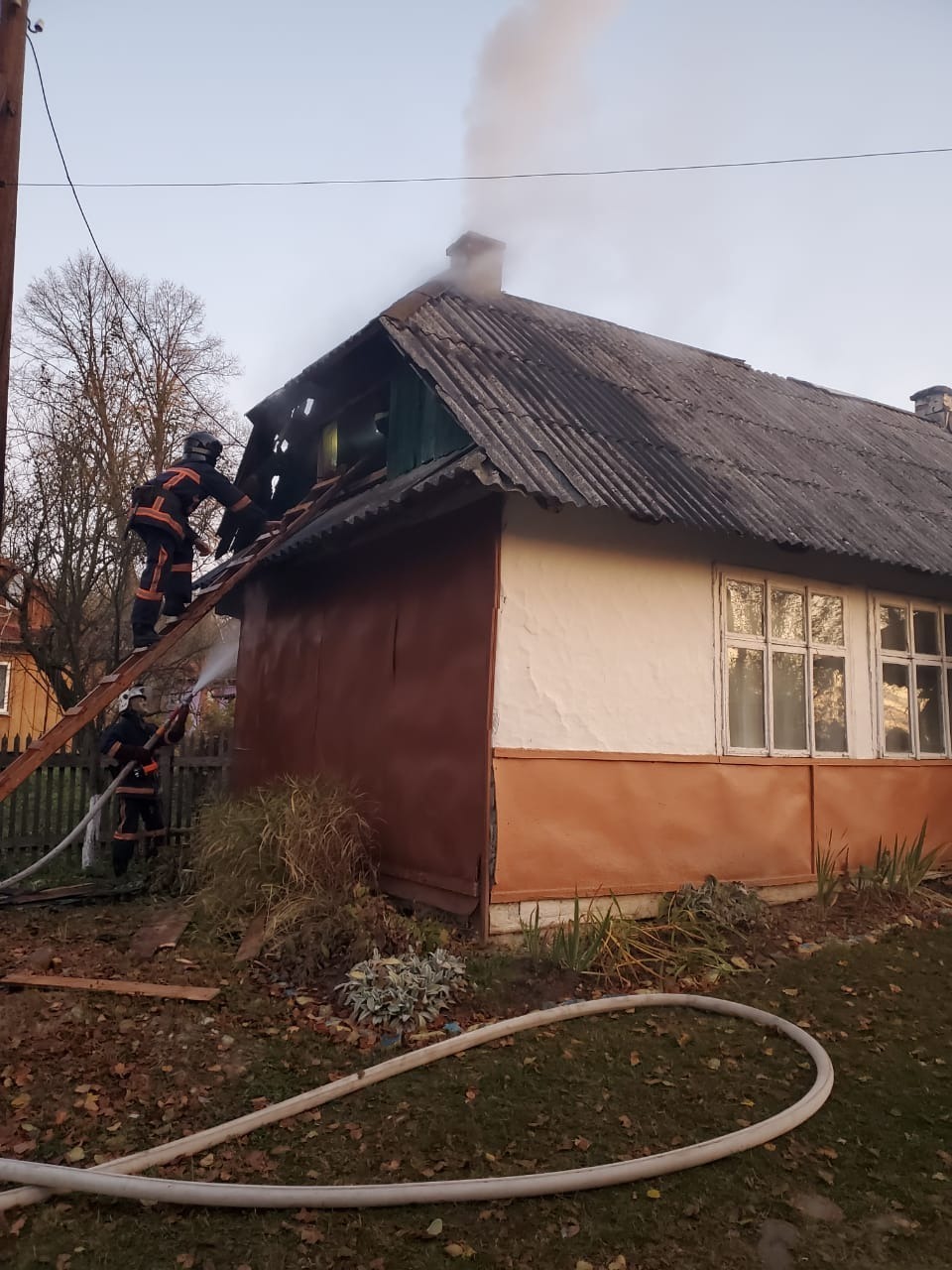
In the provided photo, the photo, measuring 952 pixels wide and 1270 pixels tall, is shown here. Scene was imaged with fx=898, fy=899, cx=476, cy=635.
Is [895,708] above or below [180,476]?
below

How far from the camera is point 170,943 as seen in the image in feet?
19.5

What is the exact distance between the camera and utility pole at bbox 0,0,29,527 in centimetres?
591

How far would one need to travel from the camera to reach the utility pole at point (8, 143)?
591 cm

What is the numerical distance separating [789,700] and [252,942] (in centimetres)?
468

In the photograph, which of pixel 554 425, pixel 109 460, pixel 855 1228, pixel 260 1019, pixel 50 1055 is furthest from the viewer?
pixel 109 460

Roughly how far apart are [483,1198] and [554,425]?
5.12 m

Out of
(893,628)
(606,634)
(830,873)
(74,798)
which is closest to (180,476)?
(606,634)

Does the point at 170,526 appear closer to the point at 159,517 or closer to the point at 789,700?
the point at 159,517

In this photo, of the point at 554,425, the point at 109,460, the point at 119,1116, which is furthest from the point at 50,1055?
the point at 109,460

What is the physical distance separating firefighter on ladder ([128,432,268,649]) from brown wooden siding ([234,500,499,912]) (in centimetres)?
119

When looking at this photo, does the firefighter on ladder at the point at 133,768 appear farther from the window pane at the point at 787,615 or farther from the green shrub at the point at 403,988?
the window pane at the point at 787,615

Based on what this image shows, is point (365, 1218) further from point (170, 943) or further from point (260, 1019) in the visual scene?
point (170, 943)

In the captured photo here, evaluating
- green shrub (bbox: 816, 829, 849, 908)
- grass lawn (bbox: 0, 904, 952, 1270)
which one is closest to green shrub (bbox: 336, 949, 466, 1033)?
grass lawn (bbox: 0, 904, 952, 1270)

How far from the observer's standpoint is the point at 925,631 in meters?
8.73
